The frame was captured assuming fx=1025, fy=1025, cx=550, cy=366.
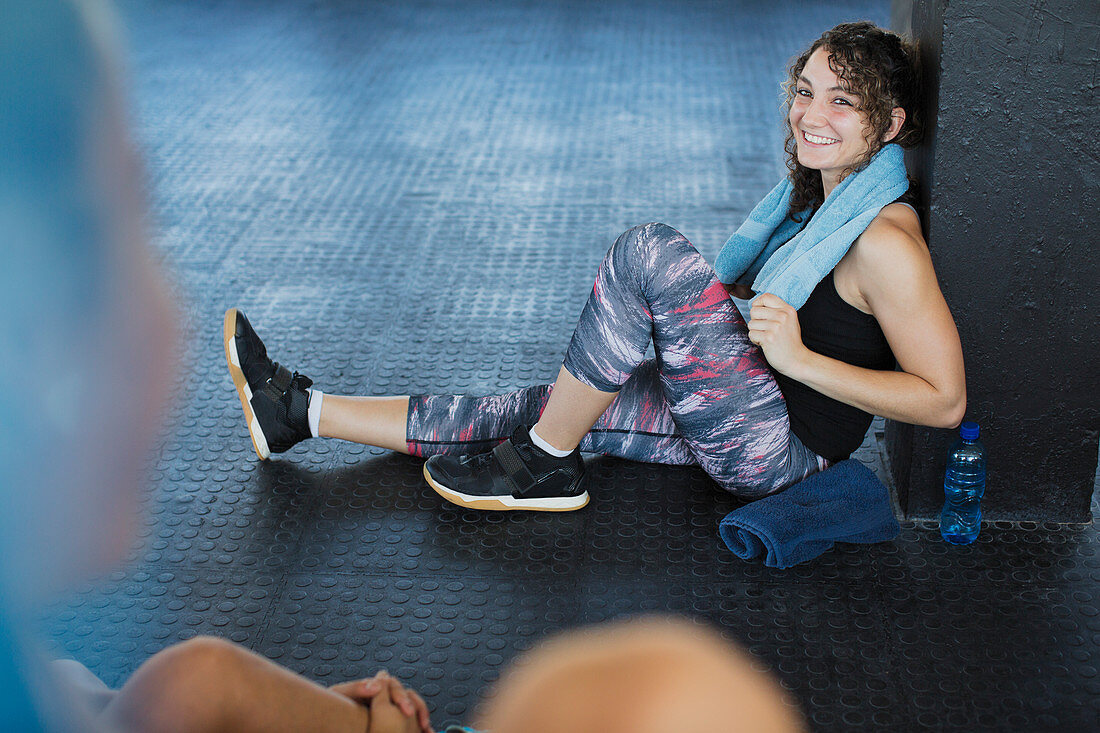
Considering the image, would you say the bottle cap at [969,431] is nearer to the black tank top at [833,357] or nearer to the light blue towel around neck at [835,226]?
the black tank top at [833,357]

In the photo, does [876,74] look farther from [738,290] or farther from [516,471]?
[516,471]

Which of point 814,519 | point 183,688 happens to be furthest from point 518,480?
point 183,688

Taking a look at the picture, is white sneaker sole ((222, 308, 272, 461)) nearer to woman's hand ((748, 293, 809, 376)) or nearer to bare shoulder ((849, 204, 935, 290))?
woman's hand ((748, 293, 809, 376))

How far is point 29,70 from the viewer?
30 centimetres

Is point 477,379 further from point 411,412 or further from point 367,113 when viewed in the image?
point 367,113

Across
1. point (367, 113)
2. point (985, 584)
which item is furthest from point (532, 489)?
point (367, 113)

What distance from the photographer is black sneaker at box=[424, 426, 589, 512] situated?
1.91 meters

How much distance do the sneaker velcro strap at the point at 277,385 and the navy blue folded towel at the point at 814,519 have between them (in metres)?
0.91

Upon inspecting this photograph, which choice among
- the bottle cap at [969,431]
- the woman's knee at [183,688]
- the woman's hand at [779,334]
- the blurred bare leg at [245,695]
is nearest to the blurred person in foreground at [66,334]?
the woman's knee at [183,688]

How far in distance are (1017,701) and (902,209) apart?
0.76 m

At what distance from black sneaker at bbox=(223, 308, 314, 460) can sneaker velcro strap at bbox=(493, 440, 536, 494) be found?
432mm

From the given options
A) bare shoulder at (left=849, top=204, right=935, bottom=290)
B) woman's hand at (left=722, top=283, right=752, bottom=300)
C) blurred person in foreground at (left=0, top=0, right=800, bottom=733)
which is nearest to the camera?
blurred person in foreground at (left=0, top=0, right=800, bottom=733)

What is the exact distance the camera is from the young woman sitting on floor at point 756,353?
1.58 meters

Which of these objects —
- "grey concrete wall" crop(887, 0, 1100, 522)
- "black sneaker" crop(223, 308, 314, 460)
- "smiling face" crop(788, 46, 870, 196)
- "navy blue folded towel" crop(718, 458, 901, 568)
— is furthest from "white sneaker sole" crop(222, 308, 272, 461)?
"grey concrete wall" crop(887, 0, 1100, 522)
